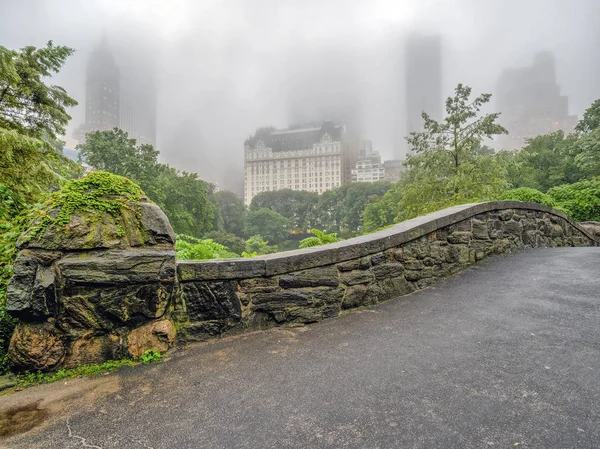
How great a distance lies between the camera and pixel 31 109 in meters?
10.2

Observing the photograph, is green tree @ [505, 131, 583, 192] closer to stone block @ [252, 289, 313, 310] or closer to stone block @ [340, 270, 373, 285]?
stone block @ [340, 270, 373, 285]

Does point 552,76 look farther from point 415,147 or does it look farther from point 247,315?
point 247,315

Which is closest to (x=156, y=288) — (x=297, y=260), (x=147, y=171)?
(x=297, y=260)

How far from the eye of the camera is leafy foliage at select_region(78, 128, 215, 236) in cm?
2480

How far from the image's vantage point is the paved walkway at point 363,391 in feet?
5.07

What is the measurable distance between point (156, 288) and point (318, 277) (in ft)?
4.80

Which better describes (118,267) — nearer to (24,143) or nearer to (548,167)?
(24,143)

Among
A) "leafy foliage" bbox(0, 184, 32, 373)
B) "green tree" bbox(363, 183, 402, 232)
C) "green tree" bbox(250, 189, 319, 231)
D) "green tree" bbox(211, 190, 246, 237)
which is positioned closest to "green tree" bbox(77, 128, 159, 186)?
"leafy foliage" bbox(0, 184, 32, 373)

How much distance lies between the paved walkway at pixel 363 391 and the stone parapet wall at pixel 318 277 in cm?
20

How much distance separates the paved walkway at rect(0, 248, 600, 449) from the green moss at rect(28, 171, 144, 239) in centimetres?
117

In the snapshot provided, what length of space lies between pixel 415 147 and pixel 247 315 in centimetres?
1640

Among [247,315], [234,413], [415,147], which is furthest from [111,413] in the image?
[415,147]

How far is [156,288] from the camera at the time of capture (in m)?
2.52

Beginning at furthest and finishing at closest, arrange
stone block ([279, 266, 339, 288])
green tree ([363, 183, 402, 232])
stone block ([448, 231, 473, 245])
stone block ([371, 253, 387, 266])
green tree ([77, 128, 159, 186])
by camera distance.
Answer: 1. green tree ([363, 183, 402, 232])
2. green tree ([77, 128, 159, 186])
3. stone block ([448, 231, 473, 245])
4. stone block ([371, 253, 387, 266])
5. stone block ([279, 266, 339, 288])
